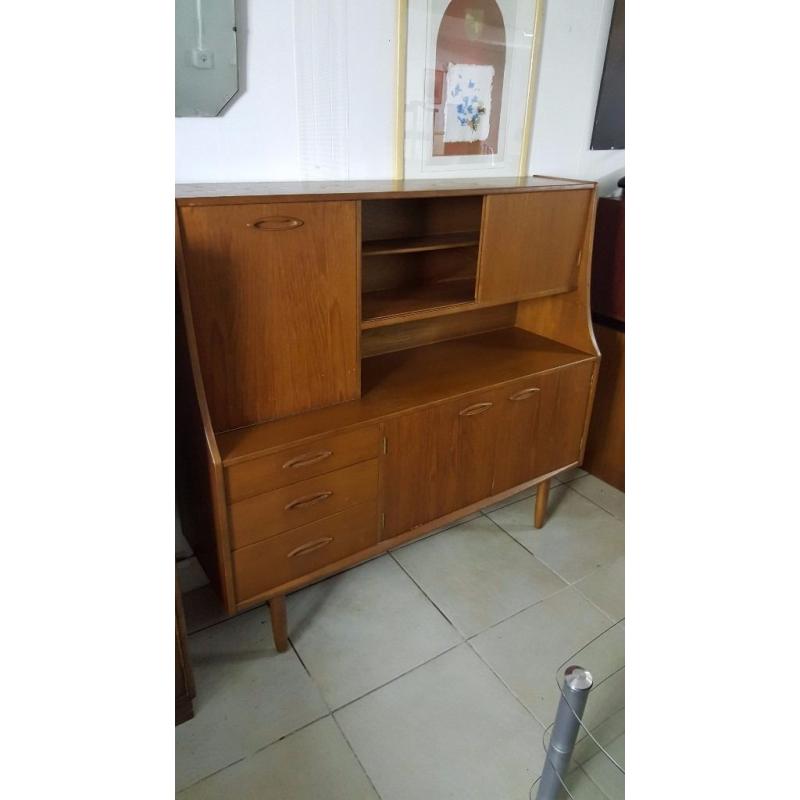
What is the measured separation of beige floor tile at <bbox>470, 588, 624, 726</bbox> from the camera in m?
1.74

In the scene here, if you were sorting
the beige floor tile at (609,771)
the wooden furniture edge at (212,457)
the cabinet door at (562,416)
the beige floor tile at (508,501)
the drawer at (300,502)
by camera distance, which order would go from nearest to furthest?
the beige floor tile at (609,771) < the wooden furniture edge at (212,457) < the drawer at (300,502) < the cabinet door at (562,416) < the beige floor tile at (508,501)

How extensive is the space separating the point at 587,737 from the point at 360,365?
1116 millimetres

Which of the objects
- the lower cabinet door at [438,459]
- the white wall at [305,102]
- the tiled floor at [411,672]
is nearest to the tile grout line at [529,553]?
the tiled floor at [411,672]

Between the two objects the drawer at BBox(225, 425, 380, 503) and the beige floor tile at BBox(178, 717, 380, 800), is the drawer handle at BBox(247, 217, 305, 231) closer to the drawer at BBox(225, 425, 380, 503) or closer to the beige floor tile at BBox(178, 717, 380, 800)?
the drawer at BBox(225, 425, 380, 503)

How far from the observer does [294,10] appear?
1.62 meters

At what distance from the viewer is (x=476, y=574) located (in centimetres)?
219

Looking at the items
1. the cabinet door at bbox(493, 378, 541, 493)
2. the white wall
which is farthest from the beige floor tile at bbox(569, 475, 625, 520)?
the white wall

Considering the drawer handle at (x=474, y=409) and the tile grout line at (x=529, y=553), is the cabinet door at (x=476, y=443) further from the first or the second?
the tile grout line at (x=529, y=553)

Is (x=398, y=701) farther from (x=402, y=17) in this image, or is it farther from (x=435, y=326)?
(x=402, y=17)

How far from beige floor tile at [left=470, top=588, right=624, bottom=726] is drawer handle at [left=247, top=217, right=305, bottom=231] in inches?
54.3

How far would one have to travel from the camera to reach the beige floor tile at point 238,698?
154 centimetres

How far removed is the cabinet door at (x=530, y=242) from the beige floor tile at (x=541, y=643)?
3.56ft

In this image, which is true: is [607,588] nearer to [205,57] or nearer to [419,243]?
[419,243]
